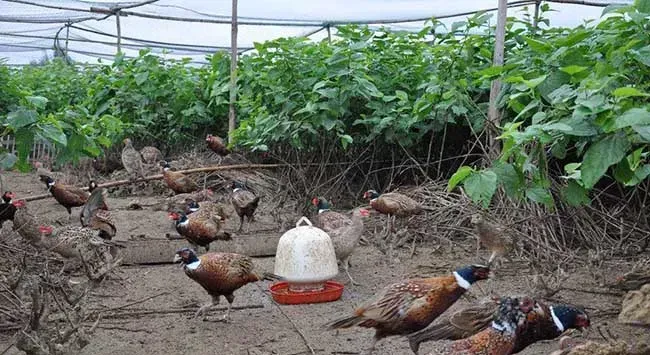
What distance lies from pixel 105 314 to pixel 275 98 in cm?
394

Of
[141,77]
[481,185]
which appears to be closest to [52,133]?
[481,185]

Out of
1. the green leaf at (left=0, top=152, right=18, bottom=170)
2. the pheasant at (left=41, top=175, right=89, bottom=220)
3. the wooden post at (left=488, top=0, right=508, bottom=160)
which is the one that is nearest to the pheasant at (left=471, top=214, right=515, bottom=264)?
the wooden post at (left=488, top=0, right=508, bottom=160)

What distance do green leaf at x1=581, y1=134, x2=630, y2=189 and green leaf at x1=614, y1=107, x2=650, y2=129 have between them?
187mm

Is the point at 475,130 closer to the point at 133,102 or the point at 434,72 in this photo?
the point at 434,72

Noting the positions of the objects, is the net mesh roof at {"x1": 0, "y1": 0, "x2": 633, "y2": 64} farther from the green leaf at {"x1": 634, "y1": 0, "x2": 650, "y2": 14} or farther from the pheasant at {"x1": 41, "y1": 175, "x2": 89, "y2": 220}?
the green leaf at {"x1": 634, "y1": 0, "x2": 650, "y2": 14}

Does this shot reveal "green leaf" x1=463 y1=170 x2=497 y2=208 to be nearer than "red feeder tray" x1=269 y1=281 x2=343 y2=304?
Yes

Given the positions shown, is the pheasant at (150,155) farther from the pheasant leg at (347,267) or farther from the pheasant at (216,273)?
the pheasant at (216,273)

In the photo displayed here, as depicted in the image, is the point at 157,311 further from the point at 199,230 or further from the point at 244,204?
the point at 244,204

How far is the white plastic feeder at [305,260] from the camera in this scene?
551cm

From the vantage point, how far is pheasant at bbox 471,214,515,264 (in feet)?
20.0

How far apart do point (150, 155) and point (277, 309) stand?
21.6 feet

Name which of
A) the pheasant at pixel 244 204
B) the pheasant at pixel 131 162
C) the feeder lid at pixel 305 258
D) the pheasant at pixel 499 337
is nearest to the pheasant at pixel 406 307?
the pheasant at pixel 499 337

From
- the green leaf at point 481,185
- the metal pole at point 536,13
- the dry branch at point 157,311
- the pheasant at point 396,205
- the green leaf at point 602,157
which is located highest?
the metal pole at point 536,13

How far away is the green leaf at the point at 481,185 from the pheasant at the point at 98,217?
461cm
